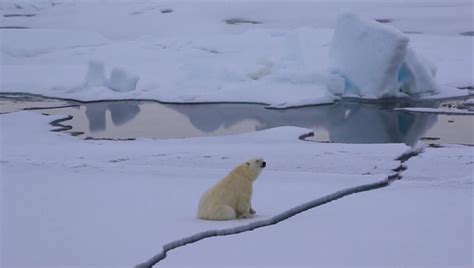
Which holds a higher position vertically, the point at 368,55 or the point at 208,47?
the point at 208,47

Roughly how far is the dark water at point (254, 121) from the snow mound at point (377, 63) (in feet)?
1.80

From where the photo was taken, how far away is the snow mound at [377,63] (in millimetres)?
10156

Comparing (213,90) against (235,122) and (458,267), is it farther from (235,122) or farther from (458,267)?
(458,267)

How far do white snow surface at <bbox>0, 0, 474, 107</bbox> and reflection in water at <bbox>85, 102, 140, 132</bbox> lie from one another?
0.47 m

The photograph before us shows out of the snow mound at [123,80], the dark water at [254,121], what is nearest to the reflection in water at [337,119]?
the dark water at [254,121]

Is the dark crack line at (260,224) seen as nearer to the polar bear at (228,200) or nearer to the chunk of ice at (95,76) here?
the polar bear at (228,200)

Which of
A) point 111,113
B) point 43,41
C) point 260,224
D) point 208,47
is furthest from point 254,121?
point 43,41

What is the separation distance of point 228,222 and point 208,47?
1110 cm

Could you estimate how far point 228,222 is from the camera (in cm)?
370

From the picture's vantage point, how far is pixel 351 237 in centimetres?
338

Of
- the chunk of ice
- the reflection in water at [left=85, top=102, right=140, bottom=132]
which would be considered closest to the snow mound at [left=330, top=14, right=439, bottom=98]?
the reflection in water at [left=85, top=102, right=140, bottom=132]

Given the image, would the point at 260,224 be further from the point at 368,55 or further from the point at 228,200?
the point at 368,55

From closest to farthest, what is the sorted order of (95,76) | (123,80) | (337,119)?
(337,119) → (123,80) → (95,76)

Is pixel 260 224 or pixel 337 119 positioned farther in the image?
pixel 337 119
